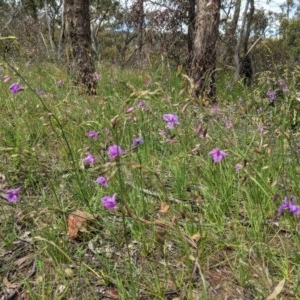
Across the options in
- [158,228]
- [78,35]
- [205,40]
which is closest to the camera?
[158,228]

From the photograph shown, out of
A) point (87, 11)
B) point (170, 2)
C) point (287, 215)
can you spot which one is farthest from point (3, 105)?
point (170, 2)

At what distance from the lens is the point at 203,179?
2291mm

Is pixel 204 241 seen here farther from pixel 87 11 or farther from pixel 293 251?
pixel 87 11

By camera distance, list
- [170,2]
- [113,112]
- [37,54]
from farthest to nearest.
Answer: [170,2]
[37,54]
[113,112]

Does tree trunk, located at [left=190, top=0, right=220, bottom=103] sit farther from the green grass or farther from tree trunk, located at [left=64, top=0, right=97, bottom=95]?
the green grass

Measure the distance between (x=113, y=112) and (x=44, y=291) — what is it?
6.37ft

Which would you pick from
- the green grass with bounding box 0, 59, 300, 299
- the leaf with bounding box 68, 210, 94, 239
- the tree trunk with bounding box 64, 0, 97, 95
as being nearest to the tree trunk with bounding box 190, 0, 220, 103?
the tree trunk with bounding box 64, 0, 97, 95

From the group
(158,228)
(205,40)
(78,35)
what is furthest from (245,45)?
(158,228)

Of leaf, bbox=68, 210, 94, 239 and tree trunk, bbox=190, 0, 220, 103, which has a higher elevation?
tree trunk, bbox=190, 0, 220, 103

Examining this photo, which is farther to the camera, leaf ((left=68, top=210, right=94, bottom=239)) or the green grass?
leaf ((left=68, top=210, right=94, bottom=239))

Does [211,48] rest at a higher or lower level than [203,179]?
higher

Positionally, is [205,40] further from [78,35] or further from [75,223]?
[75,223]

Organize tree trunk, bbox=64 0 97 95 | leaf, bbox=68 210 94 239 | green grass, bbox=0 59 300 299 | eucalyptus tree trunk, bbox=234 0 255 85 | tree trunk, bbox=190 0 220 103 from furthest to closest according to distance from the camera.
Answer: eucalyptus tree trunk, bbox=234 0 255 85, tree trunk, bbox=64 0 97 95, tree trunk, bbox=190 0 220 103, leaf, bbox=68 210 94 239, green grass, bbox=0 59 300 299

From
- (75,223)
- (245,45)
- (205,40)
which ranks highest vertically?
(205,40)
